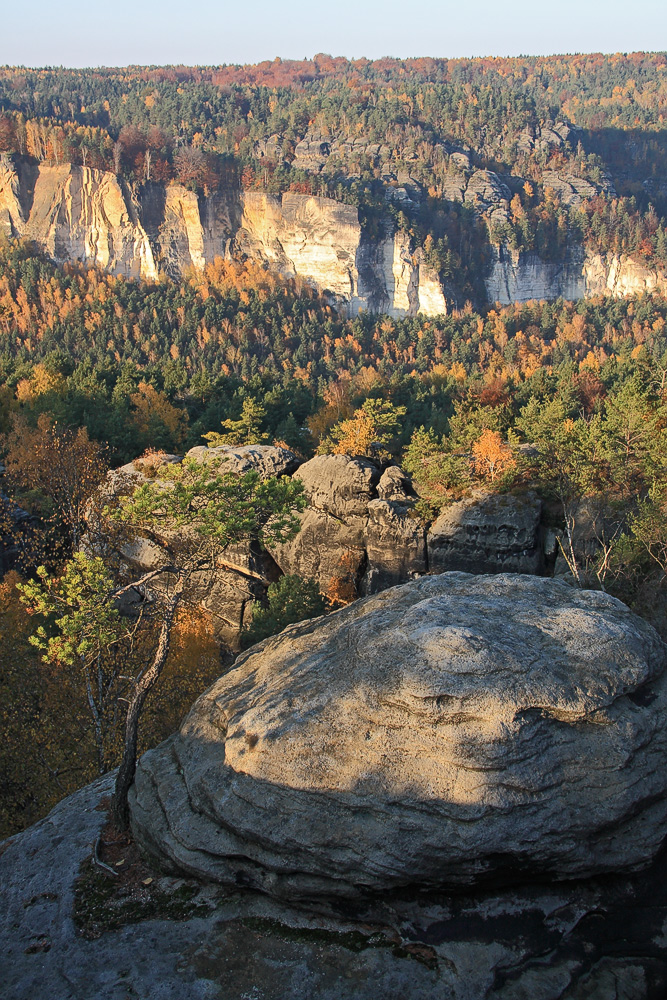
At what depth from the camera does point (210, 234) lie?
159 meters

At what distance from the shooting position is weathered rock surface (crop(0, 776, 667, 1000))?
9.11 meters

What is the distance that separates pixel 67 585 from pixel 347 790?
562 cm

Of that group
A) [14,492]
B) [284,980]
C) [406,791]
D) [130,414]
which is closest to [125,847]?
[284,980]

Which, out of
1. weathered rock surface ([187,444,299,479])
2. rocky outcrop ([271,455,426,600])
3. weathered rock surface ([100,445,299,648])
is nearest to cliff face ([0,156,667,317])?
weathered rock surface ([187,444,299,479])

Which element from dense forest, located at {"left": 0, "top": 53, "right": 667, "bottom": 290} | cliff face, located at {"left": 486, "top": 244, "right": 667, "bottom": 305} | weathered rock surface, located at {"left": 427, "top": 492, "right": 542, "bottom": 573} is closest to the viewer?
Answer: weathered rock surface, located at {"left": 427, "top": 492, "right": 542, "bottom": 573}

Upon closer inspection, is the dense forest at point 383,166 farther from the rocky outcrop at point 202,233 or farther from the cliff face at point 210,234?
the rocky outcrop at point 202,233

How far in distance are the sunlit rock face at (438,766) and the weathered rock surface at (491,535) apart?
58.8 feet

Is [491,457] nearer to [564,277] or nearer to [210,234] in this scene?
[210,234]

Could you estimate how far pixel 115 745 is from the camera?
721 inches

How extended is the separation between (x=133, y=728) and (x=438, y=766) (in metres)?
5.91

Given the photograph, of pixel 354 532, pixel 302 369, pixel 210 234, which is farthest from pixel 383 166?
pixel 354 532

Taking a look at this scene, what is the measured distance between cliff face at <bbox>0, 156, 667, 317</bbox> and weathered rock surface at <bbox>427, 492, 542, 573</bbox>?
429ft

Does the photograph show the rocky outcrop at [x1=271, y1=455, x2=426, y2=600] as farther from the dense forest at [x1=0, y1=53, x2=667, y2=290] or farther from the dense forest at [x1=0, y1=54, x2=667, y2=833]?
the dense forest at [x1=0, y1=53, x2=667, y2=290]

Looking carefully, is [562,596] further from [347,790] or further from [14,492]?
[14,492]
